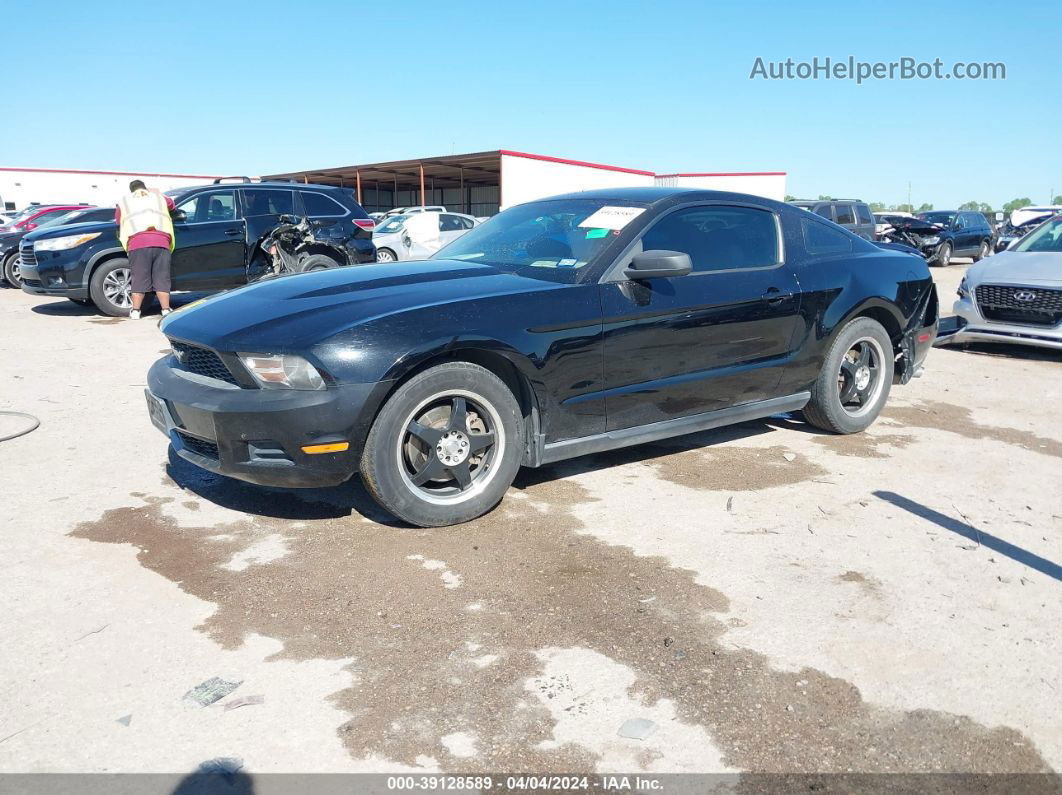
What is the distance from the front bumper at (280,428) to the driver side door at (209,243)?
7470 millimetres

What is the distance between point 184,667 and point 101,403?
171 inches

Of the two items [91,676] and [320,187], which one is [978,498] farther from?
[320,187]

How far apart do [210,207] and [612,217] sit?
7.92 meters

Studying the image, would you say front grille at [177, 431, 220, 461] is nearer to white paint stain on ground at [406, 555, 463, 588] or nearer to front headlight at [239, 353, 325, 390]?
front headlight at [239, 353, 325, 390]

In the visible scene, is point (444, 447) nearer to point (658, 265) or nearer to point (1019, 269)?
point (658, 265)

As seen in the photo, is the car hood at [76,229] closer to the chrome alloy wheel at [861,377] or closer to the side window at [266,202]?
the side window at [266,202]

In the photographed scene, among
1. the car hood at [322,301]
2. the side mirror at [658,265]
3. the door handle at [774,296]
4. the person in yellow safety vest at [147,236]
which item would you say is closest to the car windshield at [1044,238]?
the door handle at [774,296]

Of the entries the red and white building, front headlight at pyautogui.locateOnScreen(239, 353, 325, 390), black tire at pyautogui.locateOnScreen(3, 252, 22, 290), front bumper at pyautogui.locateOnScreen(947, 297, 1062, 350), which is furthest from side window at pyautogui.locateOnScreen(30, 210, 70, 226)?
the red and white building

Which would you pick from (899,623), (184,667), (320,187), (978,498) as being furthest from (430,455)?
(320,187)

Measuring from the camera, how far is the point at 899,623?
3.12 metres

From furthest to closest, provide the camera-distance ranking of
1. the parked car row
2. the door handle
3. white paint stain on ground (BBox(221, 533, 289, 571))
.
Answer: the parked car row, the door handle, white paint stain on ground (BBox(221, 533, 289, 571))

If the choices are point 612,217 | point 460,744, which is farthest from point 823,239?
point 460,744

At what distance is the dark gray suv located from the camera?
18.5m

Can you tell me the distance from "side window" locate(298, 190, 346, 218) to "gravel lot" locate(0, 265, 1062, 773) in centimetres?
679
